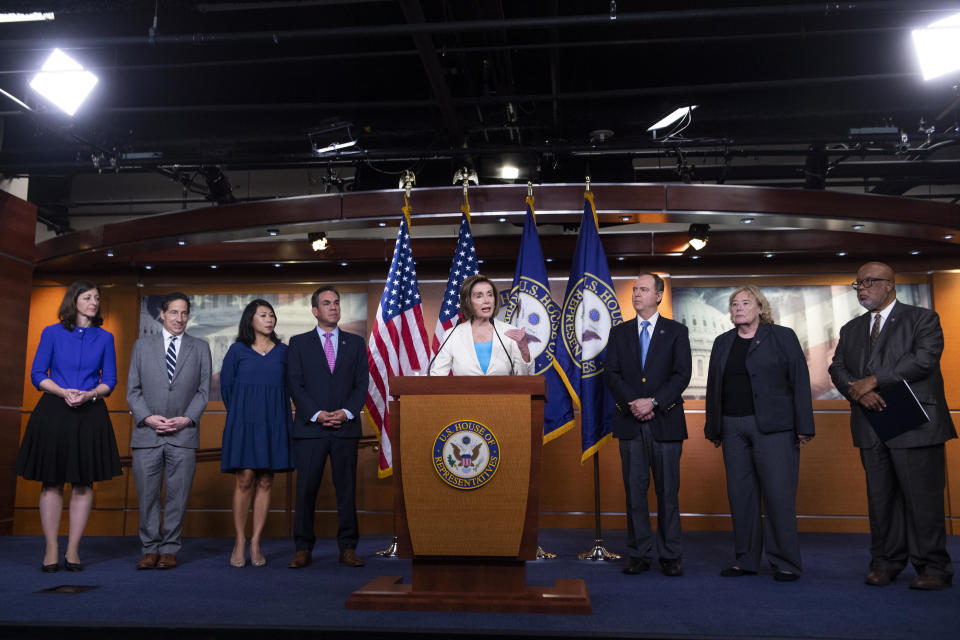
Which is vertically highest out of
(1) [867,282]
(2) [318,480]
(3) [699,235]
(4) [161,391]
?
(3) [699,235]

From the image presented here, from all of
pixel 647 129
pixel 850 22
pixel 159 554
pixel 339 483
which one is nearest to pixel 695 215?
pixel 647 129

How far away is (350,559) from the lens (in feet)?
15.9

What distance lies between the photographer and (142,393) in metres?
4.93

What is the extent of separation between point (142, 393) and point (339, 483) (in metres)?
1.45

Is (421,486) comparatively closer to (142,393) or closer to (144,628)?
(144,628)

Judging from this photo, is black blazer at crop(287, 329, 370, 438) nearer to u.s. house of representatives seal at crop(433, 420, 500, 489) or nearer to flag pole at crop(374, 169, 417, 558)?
flag pole at crop(374, 169, 417, 558)

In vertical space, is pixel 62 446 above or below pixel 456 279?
below

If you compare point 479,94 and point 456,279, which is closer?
point 456,279

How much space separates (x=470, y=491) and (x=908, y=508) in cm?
263

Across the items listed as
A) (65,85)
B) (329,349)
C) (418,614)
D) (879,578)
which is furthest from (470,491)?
(65,85)

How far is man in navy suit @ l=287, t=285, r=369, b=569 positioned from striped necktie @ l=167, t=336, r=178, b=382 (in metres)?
0.77

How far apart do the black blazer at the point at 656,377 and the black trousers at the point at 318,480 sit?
180cm

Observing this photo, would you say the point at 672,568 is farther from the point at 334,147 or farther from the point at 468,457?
the point at 334,147

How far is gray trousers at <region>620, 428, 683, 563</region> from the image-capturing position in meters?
4.56
